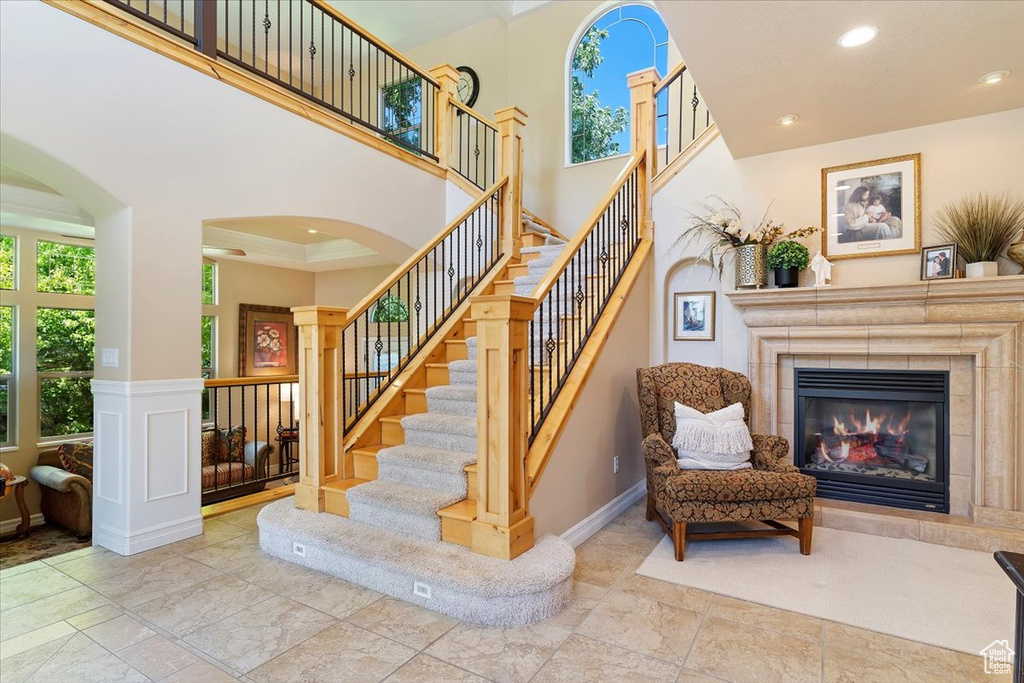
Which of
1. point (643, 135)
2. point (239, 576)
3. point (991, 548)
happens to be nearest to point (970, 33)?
point (643, 135)

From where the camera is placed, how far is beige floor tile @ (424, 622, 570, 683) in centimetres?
201

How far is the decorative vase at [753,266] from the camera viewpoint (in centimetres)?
388

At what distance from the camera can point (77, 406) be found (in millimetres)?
6031

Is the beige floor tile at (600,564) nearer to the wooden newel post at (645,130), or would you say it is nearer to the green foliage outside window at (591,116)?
the wooden newel post at (645,130)

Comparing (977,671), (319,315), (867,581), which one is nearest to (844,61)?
(867,581)

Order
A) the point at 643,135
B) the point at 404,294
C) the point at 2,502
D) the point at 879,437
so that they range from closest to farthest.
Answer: the point at 879,437
the point at 643,135
the point at 2,502
the point at 404,294

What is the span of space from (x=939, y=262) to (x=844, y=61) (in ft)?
5.09

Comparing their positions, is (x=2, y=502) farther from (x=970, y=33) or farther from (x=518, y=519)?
(x=970, y=33)

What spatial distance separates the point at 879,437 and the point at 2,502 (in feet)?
26.2

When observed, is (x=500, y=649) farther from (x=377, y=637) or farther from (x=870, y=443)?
(x=870, y=443)

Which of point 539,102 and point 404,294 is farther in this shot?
point 404,294

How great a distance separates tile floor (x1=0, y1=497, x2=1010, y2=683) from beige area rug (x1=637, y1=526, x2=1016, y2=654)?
118mm

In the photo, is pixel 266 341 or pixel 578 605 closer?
pixel 578 605

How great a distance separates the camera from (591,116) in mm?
6348
